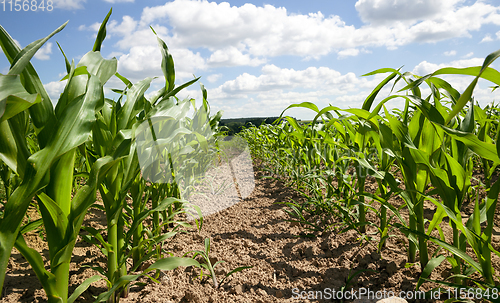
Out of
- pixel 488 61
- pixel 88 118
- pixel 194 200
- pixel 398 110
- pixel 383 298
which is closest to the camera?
pixel 488 61

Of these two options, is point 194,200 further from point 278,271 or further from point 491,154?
point 491,154

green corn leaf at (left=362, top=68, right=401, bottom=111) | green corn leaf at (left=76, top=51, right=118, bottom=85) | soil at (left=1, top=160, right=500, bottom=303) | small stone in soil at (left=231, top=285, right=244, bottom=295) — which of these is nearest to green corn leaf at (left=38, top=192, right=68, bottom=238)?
green corn leaf at (left=76, top=51, right=118, bottom=85)

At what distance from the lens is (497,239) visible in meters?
1.39

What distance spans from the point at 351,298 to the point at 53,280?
3.19ft

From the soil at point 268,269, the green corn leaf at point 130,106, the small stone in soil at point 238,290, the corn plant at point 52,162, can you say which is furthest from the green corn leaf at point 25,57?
the small stone in soil at point 238,290

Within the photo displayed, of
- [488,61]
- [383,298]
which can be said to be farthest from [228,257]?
[488,61]

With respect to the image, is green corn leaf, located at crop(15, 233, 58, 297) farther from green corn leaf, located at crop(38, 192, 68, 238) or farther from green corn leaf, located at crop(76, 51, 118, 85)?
green corn leaf, located at crop(76, 51, 118, 85)

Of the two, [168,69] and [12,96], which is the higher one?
[168,69]

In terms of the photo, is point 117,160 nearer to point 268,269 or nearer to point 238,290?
point 238,290

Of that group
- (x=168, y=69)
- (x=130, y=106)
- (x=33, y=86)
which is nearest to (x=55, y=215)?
(x=33, y=86)

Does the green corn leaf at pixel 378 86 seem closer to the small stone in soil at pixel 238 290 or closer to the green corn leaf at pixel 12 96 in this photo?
the small stone in soil at pixel 238 290

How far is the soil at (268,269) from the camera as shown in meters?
1.08

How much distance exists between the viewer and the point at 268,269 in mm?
1282

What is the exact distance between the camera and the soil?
1.08 meters
